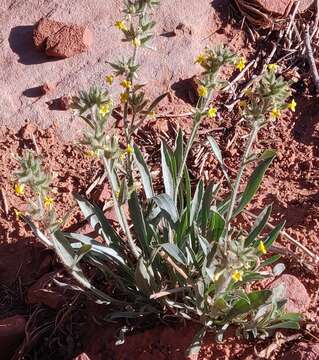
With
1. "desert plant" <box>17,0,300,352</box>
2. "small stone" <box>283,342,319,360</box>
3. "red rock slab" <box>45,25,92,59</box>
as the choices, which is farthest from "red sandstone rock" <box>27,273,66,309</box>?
"red rock slab" <box>45,25,92,59</box>

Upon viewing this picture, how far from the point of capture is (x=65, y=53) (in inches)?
168

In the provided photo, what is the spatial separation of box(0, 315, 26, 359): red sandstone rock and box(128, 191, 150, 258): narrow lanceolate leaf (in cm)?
80

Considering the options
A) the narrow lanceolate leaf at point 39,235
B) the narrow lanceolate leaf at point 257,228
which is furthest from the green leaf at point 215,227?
the narrow lanceolate leaf at point 39,235

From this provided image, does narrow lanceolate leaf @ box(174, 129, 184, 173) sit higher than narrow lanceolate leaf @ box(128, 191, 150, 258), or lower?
higher

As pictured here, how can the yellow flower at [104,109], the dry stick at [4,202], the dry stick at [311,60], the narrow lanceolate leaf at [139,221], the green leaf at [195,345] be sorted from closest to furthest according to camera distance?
1. the yellow flower at [104,109]
2. the green leaf at [195,345]
3. the narrow lanceolate leaf at [139,221]
4. the dry stick at [4,202]
5. the dry stick at [311,60]

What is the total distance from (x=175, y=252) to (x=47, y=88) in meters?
1.96

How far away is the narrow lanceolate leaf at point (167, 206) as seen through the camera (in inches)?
107

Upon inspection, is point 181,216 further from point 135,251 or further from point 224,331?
point 224,331

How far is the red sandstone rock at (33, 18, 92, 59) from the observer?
14.0 ft

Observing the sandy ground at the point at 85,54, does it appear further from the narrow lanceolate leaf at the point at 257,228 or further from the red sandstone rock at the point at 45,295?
the narrow lanceolate leaf at the point at 257,228

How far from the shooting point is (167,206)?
2748mm

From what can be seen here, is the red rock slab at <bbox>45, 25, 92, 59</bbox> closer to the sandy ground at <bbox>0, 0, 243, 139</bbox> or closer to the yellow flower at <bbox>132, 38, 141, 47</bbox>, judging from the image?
the sandy ground at <bbox>0, 0, 243, 139</bbox>

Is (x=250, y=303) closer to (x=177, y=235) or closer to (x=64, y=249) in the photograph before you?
(x=177, y=235)

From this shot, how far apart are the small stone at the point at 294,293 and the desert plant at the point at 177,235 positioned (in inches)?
6.2
